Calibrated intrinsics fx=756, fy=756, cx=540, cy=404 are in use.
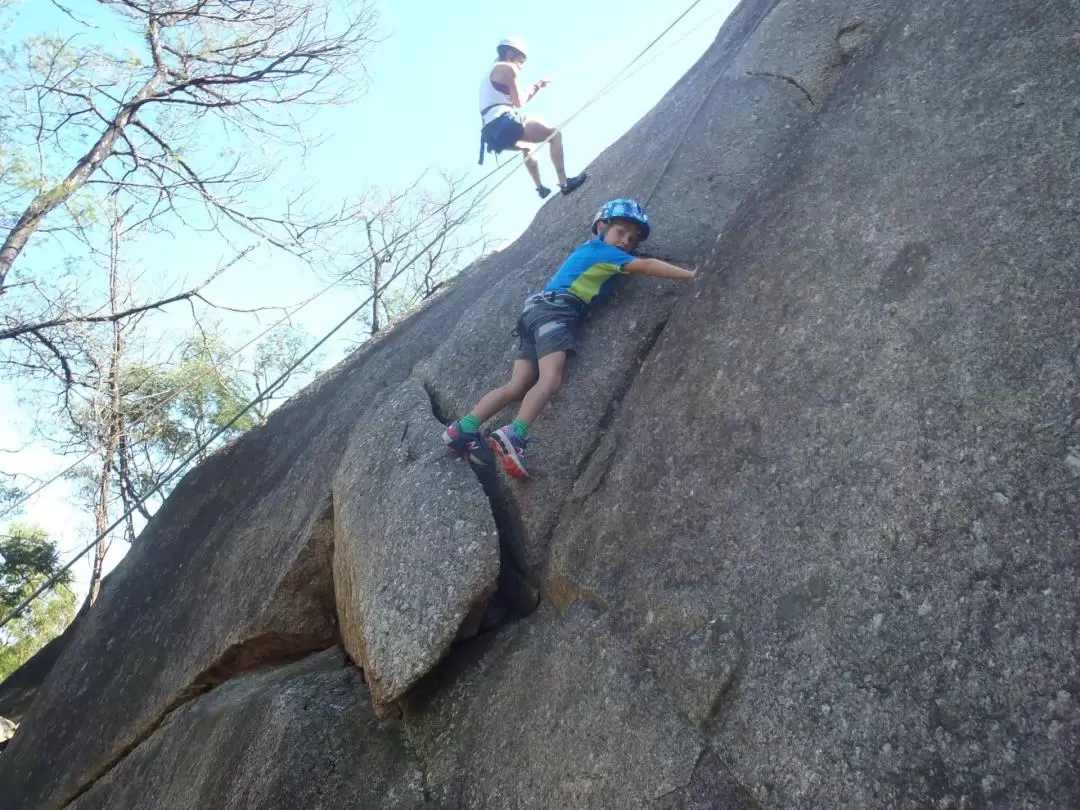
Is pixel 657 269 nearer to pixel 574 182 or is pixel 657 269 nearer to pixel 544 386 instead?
pixel 544 386

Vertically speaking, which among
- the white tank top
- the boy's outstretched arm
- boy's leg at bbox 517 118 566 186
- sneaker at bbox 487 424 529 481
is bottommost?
sneaker at bbox 487 424 529 481

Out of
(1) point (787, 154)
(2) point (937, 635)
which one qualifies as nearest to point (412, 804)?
(2) point (937, 635)

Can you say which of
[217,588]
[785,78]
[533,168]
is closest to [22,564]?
[217,588]

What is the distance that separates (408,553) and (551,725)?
Answer: 5.09ft

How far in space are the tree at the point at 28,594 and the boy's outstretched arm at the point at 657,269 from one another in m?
14.4

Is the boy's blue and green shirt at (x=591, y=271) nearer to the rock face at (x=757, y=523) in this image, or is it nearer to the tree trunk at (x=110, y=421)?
the rock face at (x=757, y=523)

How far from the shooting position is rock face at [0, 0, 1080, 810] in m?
2.78

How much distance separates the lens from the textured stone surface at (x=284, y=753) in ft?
13.9

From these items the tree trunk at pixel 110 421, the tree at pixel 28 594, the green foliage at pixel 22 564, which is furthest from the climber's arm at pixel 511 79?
the green foliage at pixel 22 564

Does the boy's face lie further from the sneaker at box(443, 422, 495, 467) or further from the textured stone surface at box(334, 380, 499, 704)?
the textured stone surface at box(334, 380, 499, 704)

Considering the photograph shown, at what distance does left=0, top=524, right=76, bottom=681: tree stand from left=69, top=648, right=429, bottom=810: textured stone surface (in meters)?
11.5

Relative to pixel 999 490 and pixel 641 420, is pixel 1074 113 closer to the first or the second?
pixel 999 490

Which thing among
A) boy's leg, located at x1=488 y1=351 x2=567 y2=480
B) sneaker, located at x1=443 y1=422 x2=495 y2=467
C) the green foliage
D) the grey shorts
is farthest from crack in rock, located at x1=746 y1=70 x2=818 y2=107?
the green foliage

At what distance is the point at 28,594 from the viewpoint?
17.5 m
